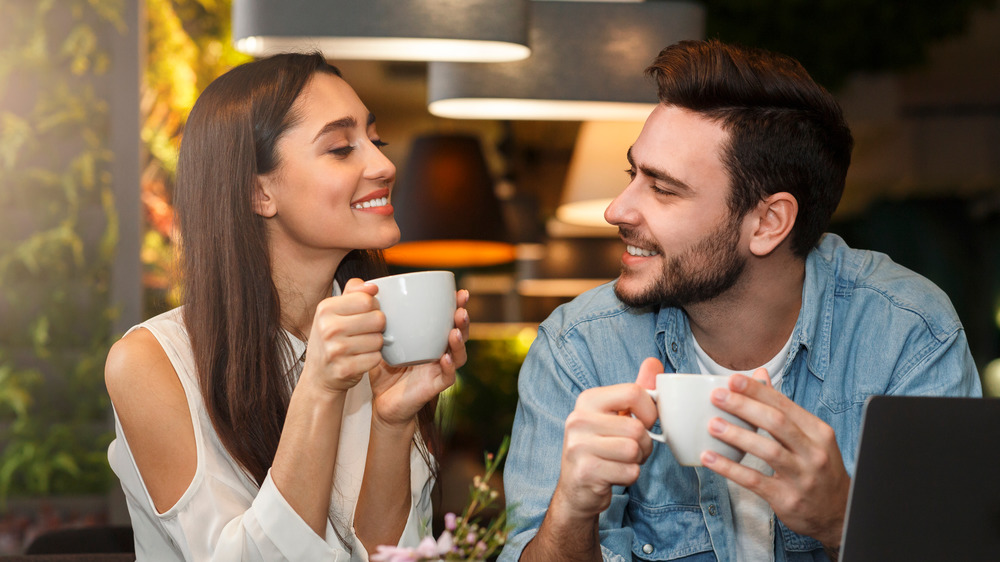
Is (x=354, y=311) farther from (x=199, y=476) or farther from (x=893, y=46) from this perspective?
(x=893, y=46)

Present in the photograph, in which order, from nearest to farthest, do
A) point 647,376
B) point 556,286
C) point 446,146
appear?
point 647,376
point 446,146
point 556,286

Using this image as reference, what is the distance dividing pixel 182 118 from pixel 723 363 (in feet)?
8.01

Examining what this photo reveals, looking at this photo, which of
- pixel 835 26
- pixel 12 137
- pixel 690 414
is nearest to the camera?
pixel 690 414

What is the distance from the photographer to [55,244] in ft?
10.1

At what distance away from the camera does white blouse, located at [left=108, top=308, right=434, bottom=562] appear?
1.18m

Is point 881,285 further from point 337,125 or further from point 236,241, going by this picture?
point 236,241

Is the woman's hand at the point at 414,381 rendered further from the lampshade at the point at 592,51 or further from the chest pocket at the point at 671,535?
the lampshade at the point at 592,51

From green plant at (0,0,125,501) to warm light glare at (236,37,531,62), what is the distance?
1.90 m

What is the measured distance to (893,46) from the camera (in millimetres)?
4590

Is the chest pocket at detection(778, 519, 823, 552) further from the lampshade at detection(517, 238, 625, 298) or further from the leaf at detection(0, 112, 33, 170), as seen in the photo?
the lampshade at detection(517, 238, 625, 298)

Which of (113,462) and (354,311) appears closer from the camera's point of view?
(354,311)

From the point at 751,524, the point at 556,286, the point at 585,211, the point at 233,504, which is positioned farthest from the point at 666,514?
the point at 556,286

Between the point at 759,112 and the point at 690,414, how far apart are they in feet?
2.55

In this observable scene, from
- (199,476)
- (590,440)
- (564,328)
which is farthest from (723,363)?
(199,476)
